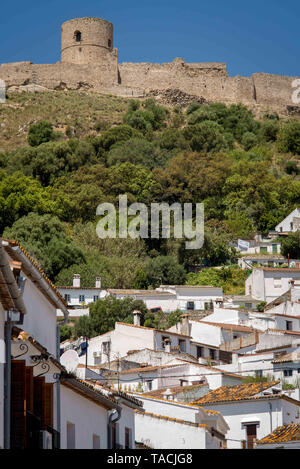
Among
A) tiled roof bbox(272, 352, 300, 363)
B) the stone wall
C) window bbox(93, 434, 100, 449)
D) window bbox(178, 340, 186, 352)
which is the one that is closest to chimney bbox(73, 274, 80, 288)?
window bbox(178, 340, 186, 352)

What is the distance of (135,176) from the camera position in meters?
65.8

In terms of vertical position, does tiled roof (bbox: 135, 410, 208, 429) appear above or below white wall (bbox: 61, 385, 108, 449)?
below

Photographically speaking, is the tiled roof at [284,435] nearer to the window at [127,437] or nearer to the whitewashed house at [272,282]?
the window at [127,437]

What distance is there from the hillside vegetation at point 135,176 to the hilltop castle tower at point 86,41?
571 cm

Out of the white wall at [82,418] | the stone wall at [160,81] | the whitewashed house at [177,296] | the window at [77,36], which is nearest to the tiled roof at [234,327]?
the whitewashed house at [177,296]

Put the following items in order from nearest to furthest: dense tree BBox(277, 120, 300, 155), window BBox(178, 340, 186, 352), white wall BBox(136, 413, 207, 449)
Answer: white wall BBox(136, 413, 207, 449)
window BBox(178, 340, 186, 352)
dense tree BBox(277, 120, 300, 155)

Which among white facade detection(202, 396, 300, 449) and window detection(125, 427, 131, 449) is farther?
white facade detection(202, 396, 300, 449)

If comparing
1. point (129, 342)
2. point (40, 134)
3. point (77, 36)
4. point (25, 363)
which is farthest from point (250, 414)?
point (77, 36)

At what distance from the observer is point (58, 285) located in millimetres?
49094

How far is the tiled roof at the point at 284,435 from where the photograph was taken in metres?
19.0

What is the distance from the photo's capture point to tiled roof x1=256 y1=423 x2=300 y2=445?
19.0 metres

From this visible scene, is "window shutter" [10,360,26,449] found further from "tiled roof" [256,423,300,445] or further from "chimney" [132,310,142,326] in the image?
"chimney" [132,310,142,326]

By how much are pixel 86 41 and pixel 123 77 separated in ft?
16.3
